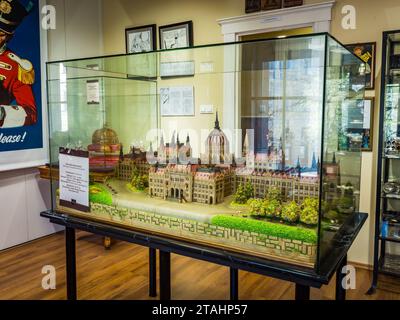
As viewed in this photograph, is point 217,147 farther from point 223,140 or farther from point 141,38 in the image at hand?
point 141,38

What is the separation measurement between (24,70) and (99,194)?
2317 mm

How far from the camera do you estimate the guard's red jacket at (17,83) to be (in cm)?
362

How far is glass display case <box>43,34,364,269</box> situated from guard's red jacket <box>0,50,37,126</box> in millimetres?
1579

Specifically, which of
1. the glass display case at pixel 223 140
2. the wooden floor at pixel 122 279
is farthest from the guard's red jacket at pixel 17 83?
the glass display case at pixel 223 140

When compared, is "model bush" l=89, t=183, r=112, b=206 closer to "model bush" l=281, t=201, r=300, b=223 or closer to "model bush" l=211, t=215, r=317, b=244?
"model bush" l=211, t=215, r=317, b=244

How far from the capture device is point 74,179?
2.20 m

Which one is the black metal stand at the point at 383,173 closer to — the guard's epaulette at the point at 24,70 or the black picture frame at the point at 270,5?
the black picture frame at the point at 270,5

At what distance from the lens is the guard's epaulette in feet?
12.2

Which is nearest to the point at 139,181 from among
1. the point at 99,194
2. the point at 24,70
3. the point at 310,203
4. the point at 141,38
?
the point at 99,194

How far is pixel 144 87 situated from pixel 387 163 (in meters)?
2.01

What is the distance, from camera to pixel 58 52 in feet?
13.7

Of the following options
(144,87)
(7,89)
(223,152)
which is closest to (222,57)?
(223,152)

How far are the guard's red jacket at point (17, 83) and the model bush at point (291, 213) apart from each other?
307cm
